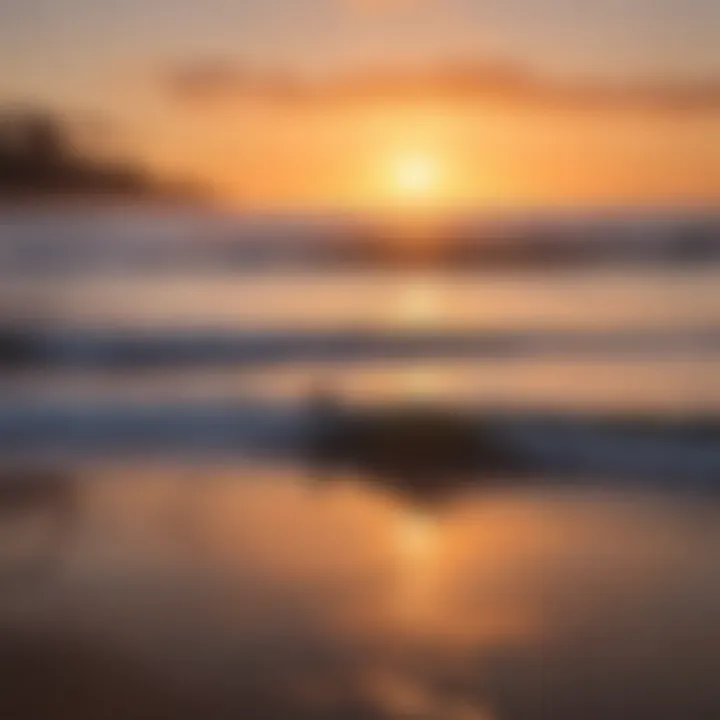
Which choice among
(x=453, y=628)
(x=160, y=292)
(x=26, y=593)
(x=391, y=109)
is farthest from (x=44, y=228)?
(x=453, y=628)

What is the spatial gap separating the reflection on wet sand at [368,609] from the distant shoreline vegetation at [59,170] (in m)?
0.56

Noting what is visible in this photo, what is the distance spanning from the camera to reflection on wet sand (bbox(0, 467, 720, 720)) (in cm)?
71

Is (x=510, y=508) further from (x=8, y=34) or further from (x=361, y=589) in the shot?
(x=8, y=34)

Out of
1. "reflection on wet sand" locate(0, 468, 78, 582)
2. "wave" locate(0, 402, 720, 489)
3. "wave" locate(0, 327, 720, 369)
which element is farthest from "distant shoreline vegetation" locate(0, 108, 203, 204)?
"reflection on wet sand" locate(0, 468, 78, 582)

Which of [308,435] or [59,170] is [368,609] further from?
[59,170]

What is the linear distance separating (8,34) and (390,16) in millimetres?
436

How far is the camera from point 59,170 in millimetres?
1584

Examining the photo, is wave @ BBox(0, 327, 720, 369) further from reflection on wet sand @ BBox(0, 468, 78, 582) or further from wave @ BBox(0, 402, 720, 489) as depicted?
reflection on wet sand @ BBox(0, 468, 78, 582)

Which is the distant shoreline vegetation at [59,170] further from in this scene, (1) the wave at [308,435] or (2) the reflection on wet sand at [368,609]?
(2) the reflection on wet sand at [368,609]

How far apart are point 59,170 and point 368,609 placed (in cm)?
95

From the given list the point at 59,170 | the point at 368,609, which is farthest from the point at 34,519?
the point at 59,170

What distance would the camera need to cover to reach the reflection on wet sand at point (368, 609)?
71 centimetres

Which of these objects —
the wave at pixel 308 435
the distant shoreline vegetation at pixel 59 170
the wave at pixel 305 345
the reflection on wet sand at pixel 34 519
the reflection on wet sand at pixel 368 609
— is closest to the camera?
the reflection on wet sand at pixel 368 609

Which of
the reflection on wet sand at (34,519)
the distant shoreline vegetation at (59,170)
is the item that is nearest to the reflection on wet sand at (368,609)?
the reflection on wet sand at (34,519)
